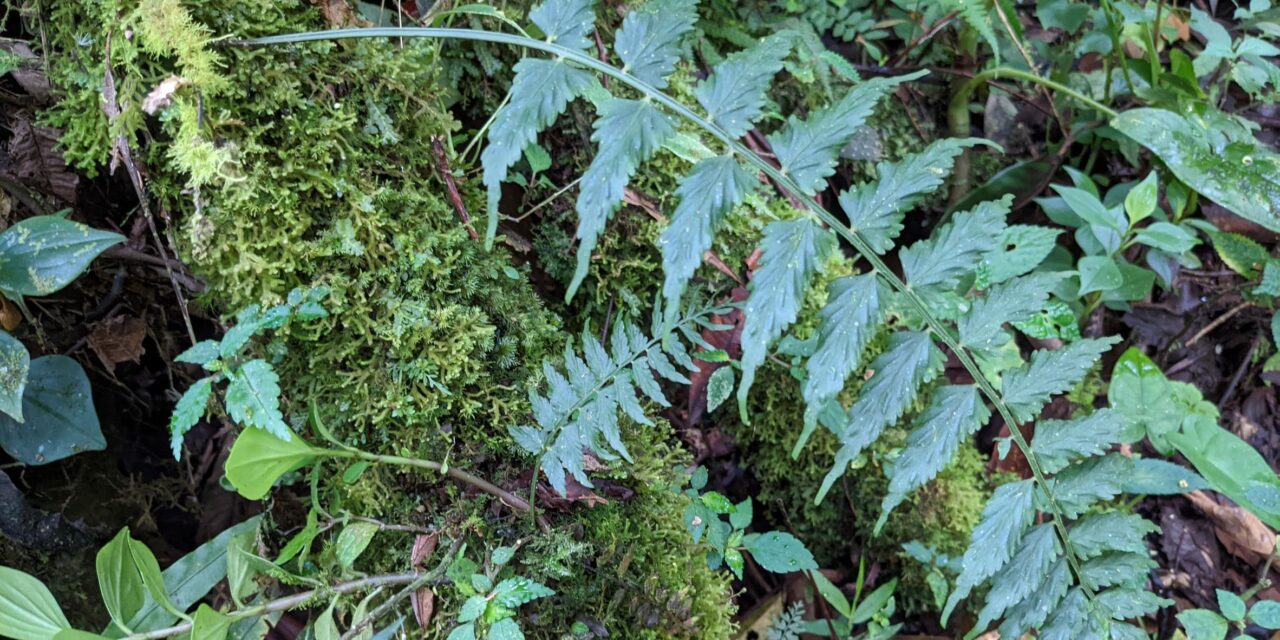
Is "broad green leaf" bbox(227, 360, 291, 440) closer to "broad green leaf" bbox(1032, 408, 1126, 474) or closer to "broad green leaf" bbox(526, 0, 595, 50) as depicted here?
"broad green leaf" bbox(526, 0, 595, 50)

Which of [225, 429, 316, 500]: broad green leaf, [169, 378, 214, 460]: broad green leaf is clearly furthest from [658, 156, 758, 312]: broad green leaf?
[169, 378, 214, 460]: broad green leaf

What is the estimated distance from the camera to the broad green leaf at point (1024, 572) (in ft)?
4.60

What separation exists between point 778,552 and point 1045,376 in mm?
738

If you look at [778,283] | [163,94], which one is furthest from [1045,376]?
[163,94]

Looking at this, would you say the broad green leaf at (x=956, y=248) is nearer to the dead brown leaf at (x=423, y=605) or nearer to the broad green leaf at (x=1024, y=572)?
the broad green leaf at (x=1024, y=572)

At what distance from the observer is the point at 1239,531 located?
2678 millimetres

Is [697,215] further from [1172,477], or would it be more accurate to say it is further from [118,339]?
[1172,477]

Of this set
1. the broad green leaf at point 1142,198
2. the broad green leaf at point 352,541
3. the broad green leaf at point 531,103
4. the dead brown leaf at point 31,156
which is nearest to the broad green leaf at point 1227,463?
the broad green leaf at point 1142,198

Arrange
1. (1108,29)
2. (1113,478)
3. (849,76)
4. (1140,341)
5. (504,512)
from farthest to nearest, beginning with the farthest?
(1140,341) < (1108,29) < (849,76) < (504,512) < (1113,478)

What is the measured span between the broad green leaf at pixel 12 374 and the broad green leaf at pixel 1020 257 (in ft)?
7.97

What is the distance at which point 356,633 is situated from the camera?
1.41 m

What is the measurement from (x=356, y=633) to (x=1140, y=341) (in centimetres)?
302

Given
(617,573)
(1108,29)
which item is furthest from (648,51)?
(1108,29)

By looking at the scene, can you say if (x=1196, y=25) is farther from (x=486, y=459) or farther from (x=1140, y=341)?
(x=486, y=459)
